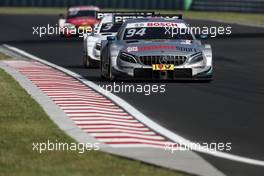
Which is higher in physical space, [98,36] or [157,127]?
[157,127]

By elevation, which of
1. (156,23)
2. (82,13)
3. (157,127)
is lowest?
(82,13)

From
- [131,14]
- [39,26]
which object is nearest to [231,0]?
[39,26]

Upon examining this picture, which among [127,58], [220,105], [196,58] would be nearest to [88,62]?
[127,58]

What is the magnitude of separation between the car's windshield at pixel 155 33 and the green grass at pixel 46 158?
757 cm

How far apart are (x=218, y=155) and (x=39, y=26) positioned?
47.5 m

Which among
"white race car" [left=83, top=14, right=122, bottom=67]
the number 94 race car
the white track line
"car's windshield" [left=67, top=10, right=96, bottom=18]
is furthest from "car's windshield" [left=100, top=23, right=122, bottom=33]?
"car's windshield" [left=67, top=10, right=96, bottom=18]

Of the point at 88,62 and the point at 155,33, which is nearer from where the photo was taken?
the point at 155,33

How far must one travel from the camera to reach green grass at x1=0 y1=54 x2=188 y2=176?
8.95 metres

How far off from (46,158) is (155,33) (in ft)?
35.5

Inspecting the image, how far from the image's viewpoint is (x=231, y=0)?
75312 mm

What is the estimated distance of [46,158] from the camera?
9.67 metres

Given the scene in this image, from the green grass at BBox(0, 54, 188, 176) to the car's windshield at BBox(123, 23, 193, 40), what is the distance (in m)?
7.57

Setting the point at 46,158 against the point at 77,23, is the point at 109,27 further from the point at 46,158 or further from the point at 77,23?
the point at 77,23

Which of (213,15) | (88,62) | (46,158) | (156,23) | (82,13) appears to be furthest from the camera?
(213,15)
